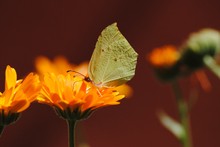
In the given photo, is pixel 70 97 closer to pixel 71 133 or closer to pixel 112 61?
pixel 71 133

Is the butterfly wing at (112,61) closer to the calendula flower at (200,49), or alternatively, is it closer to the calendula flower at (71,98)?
the calendula flower at (71,98)

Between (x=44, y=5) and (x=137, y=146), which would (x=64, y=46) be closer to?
(x=44, y=5)

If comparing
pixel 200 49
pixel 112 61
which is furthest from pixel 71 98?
pixel 200 49

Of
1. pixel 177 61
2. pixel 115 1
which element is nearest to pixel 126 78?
pixel 177 61

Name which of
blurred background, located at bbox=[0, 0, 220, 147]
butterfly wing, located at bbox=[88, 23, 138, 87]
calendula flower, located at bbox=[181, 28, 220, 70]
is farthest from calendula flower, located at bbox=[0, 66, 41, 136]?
blurred background, located at bbox=[0, 0, 220, 147]

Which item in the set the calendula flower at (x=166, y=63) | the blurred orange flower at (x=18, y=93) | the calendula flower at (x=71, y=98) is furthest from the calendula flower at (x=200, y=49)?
the blurred orange flower at (x=18, y=93)

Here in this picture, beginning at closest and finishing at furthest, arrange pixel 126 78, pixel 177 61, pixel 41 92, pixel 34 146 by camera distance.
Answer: pixel 41 92, pixel 126 78, pixel 177 61, pixel 34 146

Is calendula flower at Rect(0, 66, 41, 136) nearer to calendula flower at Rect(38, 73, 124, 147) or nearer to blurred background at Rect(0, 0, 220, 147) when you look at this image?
calendula flower at Rect(38, 73, 124, 147)
